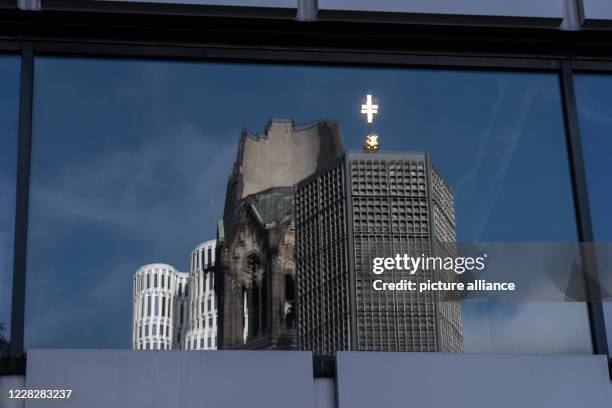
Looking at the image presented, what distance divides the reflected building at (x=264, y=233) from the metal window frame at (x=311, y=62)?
2.08 ft

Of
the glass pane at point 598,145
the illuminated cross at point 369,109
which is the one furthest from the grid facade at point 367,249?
the glass pane at point 598,145

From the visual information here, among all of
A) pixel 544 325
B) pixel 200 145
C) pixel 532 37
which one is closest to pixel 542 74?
pixel 532 37

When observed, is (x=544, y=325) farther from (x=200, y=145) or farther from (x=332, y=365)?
(x=200, y=145)

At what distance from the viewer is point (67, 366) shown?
8.45 metres

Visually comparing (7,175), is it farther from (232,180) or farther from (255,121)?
(255,121)

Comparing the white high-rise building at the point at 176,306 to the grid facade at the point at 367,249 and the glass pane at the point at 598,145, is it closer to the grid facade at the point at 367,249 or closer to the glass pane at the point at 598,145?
the grid facade at the point at 367,249

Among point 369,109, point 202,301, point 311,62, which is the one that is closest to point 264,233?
point 202,301

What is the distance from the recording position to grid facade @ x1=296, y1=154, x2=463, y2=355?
9117mm

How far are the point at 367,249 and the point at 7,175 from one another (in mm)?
2846

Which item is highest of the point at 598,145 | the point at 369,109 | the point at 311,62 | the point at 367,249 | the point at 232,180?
the point at 311,62

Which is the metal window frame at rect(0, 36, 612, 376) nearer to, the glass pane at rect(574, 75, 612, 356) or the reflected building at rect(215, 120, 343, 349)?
the glass pane at rect(574, 75, 612, 356)

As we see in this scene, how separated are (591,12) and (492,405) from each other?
11.2 feet

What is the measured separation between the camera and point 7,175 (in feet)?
30.3

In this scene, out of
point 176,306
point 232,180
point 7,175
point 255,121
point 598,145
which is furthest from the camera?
point 598,145
